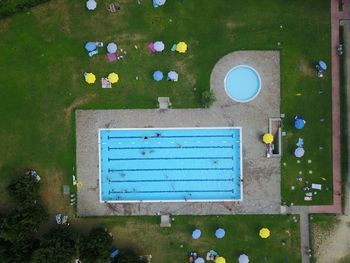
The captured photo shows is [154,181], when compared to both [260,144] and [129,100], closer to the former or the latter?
[129,100]

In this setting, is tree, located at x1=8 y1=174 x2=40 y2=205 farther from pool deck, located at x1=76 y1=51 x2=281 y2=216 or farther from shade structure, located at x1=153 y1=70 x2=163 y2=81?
shade structure, located at x1=153 y1=70 x2=163 y2=81

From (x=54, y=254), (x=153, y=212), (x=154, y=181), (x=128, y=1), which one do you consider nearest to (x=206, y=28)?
(x=128, y=1)

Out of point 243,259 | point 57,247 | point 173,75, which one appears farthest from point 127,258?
point 173,75

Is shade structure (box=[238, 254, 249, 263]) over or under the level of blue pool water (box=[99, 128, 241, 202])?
under

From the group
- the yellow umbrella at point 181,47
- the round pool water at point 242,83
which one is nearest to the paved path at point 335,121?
the round pool water at point 242,83

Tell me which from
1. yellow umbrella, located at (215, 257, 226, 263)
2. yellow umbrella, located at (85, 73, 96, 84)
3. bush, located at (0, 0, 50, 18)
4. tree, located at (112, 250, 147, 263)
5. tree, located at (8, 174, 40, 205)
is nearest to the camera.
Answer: tree, located at (8, 174, 40, 205)

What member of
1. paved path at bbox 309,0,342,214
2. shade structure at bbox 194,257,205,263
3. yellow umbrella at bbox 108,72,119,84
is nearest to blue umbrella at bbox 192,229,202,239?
shade structure at bbox 194,257,205,263
